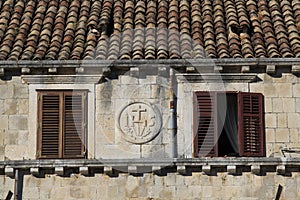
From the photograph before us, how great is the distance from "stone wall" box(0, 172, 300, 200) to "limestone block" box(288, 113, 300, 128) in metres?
1.27

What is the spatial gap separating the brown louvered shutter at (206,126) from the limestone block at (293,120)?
1791mm

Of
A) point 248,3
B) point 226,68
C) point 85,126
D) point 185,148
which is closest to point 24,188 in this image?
point 85,126

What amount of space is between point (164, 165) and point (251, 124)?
2.37 metres

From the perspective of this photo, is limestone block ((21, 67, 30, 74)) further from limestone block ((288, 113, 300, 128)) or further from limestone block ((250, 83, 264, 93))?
limestone block ((288, 113, 300, 128))

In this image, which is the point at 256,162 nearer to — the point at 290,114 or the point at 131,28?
the point at 290,114

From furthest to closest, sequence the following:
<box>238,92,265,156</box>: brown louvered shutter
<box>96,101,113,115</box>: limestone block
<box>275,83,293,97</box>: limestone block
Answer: <box>275,83,293,97</box>: limestone block < <box>96,101,113,115</box>: limestone block < <box>238,92,265,156</box>: brown louvered shutter

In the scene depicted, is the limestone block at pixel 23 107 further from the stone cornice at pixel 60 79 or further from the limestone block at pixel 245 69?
the limestone block at pixel 245 69

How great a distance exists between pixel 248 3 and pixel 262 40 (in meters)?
2.06

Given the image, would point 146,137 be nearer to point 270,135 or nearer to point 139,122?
point 139,122

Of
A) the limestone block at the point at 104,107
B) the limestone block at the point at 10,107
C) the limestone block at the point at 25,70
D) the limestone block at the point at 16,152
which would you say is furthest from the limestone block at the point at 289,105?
the limestone block at the point at 10,107

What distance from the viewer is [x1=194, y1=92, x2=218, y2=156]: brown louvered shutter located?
2611 cm

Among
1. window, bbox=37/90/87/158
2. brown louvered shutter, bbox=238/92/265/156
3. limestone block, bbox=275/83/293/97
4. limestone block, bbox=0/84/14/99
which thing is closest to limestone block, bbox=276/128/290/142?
brown louvered shutter, bbox=238/92/265/156

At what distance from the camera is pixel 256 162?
83.8ft

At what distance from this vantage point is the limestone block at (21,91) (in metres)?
26.5
